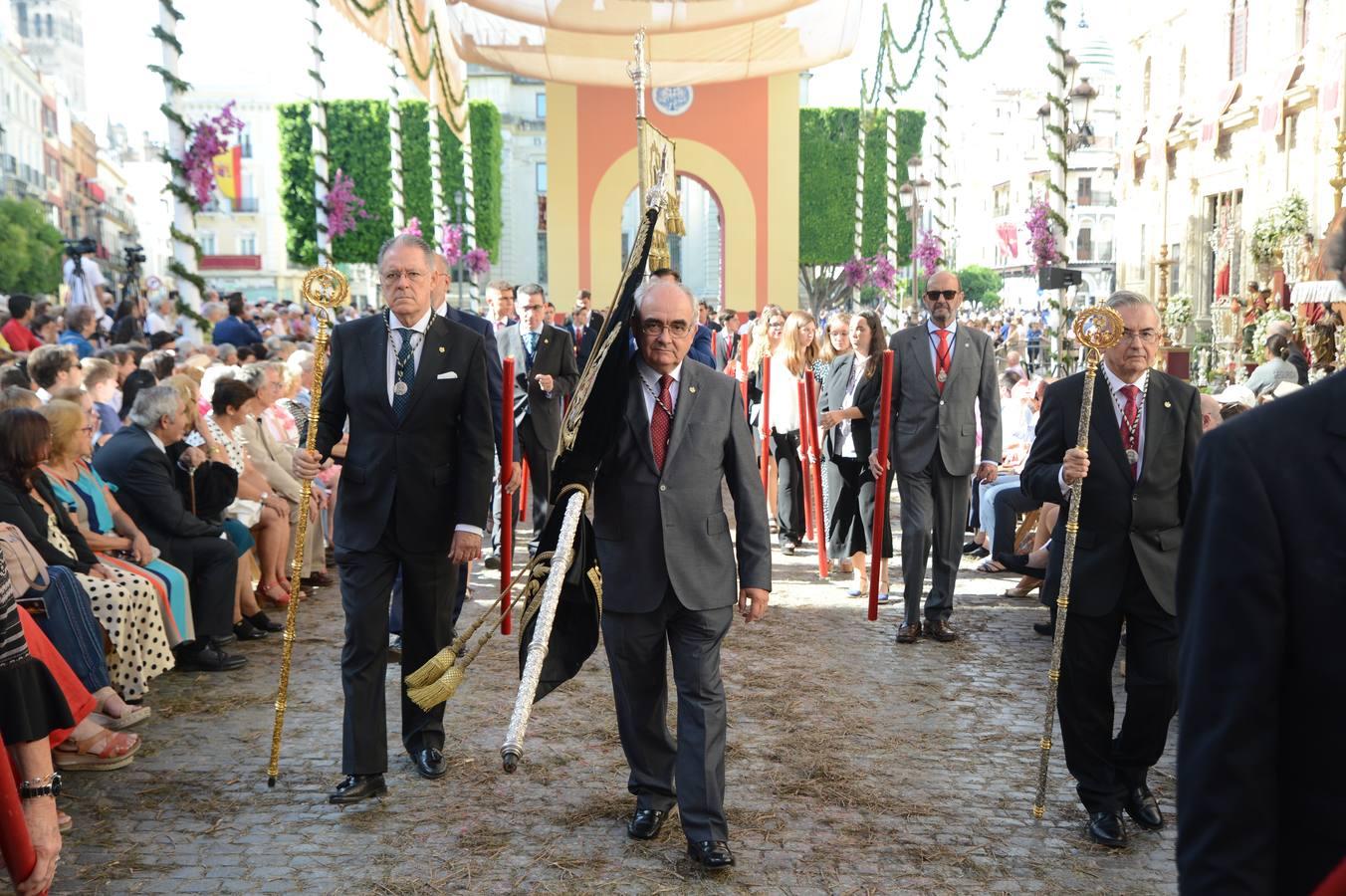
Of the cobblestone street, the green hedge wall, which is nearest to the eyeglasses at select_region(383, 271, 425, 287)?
the cobblestone street

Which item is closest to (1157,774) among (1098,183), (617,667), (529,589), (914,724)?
(914,724)

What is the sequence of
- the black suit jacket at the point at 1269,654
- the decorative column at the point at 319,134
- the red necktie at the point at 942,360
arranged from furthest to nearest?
the decorative column at the point at 319,134 → the red necktie at the point at 942,360 → the black suit jacket at the point at 1269,654

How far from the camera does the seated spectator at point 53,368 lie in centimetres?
892

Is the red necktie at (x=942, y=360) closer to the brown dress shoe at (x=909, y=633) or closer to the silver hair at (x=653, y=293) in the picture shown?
the brown dress shoe at (x=909, y=633)

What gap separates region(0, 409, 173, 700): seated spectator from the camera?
6082 mm

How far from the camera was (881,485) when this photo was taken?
8.52 meters

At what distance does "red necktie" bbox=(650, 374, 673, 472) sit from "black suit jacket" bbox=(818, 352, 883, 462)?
12.8 feet

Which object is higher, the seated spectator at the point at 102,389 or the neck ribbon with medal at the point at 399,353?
the neck ribbon with medal at the point at 399,353

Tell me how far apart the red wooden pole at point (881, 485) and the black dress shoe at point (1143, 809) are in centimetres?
329

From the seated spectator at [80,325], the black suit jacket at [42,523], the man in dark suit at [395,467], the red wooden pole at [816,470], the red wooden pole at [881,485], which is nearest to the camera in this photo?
the man in dark suit at [395,467]

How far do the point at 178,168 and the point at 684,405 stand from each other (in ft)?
37.1

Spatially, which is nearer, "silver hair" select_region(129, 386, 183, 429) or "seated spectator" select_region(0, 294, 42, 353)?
"silver hair" select_region(129, 386, 183, 429)

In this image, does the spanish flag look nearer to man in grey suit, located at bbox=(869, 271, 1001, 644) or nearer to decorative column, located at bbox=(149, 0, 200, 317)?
decorative column, located at bbox=(149, 0, 200, 317)

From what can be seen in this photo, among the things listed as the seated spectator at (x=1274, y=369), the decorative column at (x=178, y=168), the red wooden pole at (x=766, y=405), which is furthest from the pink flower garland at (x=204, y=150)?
the seated spectator at (x=1274, y=369)
